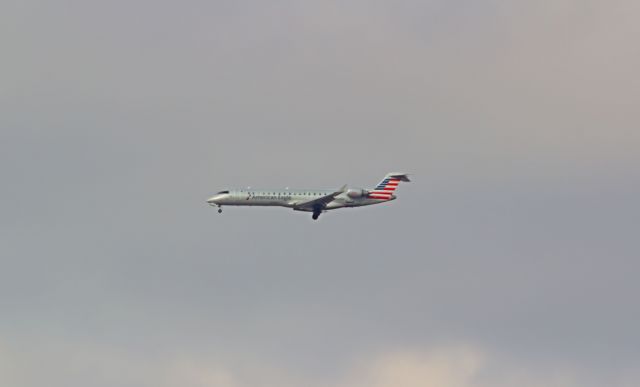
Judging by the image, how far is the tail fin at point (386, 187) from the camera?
19112 cm

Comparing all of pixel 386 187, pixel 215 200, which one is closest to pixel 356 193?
pixel 386 187

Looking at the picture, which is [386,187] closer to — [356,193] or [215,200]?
[356,193]

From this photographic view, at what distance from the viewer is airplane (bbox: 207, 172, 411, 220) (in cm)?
18388

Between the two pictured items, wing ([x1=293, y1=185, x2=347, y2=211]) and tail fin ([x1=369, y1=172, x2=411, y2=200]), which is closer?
wing ([x1=293, y1=185, x2=347, y2=211])

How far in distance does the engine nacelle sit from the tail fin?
1.49 meters

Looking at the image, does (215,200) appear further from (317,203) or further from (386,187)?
(386,187)

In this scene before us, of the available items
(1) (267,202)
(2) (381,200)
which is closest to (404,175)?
(2) (381,200)

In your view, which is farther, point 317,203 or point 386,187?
point 386,187

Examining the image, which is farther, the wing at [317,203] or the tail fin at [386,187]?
the tail fin at [386,187]

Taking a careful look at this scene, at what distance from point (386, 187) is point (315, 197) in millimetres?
11923

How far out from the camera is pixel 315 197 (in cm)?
18712

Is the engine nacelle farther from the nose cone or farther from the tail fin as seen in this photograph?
the nose cone

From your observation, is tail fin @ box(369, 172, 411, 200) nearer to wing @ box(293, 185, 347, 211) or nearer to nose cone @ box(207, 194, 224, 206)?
wing @ box(293, 185, 347, 211)

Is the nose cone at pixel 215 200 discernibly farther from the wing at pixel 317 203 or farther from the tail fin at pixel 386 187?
the tail fin at pixel 386 187
